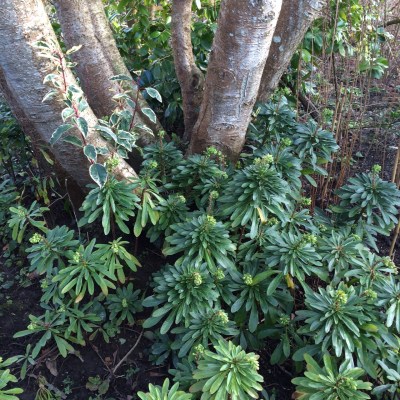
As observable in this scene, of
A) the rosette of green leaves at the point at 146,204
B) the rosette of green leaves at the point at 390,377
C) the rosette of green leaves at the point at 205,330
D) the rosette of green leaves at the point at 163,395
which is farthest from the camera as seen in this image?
the rosette of green leaves at the point at 146,204

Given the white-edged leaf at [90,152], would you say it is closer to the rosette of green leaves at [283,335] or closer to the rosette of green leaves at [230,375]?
the rosette of green leaves at [230,375]

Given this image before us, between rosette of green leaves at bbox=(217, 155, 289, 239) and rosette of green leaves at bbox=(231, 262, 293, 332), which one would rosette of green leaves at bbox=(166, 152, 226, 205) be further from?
rosette of green leaves at bbox=(231, 262, 293, 332)

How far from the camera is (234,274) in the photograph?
193 cm

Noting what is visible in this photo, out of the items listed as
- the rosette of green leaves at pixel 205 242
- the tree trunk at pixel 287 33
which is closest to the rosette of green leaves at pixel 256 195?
the rosette of green leaves at pixel 205 242

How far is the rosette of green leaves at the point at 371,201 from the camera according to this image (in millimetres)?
2186

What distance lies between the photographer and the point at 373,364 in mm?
1662

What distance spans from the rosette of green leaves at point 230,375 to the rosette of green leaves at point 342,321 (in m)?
0.30

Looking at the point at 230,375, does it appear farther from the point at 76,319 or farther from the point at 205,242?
the point at 76,319

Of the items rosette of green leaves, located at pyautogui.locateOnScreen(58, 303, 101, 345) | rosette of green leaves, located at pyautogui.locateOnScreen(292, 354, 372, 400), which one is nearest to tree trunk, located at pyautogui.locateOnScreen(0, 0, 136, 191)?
rosette of green leaves, located at pyautogui.locateOnScreen(58, 303, 101, 345)

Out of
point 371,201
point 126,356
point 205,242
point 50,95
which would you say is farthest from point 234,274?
point 50,95

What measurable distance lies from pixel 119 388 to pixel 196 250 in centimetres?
80

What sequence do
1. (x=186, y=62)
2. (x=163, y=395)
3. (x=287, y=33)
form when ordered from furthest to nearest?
(x=186, y=62)
(x=287, y=33)
(x=163, y=395)

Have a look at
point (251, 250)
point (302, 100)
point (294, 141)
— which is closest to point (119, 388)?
point (251, 250)

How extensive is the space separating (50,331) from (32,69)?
1.23 metres
